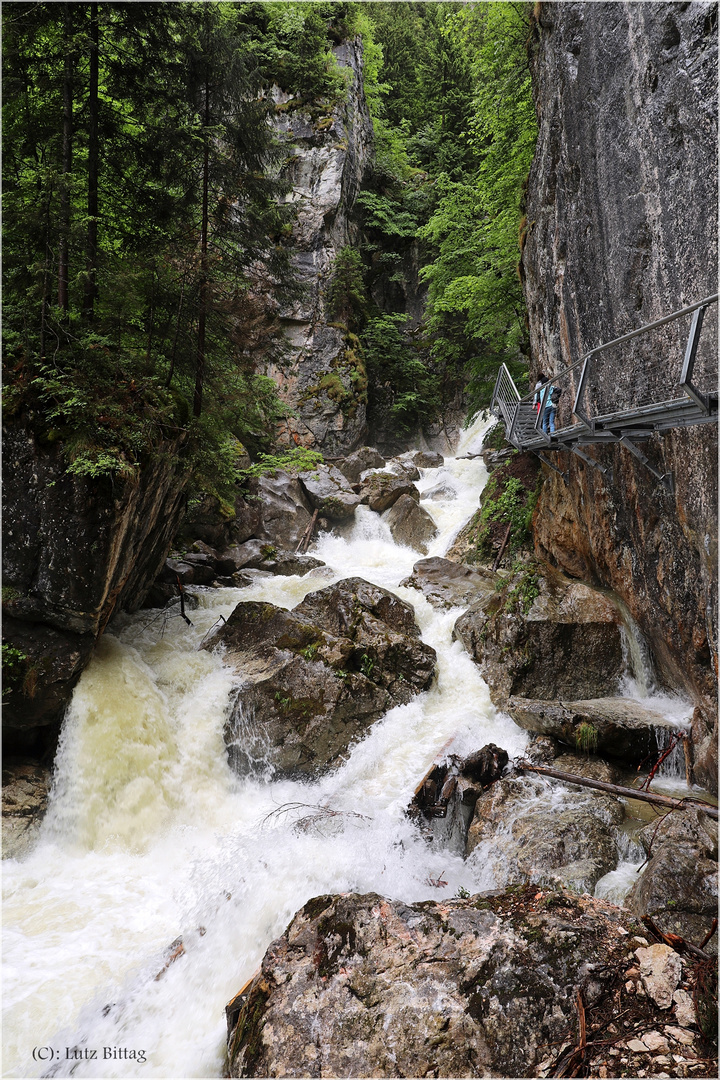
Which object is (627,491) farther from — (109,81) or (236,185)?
(109,81)

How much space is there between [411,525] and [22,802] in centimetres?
1276

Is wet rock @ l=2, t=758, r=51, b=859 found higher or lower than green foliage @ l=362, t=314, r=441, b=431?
lower

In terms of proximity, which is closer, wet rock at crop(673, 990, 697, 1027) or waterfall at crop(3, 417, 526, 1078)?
wet rock at crop(673, 990, 697, 1027)

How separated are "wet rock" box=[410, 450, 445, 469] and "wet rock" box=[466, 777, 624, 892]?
673 inches

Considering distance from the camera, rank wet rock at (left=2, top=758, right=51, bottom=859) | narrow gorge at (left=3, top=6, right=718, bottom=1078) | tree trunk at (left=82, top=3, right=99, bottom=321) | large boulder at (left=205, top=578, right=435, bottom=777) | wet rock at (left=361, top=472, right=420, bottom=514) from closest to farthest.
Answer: narrow gorge at (left=3, top=6, right=718, bottom=1078)
wet rock at (left=2, top=758, right=51, bottom=859)
tree trunk at (left=82, top=3, right=99, bottom=321)
large boulder at (left=205, top=578, right=435, bottom=777)
wet rock at (left=361, top=472, right=420, bottom=514)

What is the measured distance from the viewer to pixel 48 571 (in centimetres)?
711

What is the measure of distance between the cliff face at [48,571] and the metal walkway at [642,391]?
266 inches

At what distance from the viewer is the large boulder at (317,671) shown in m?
8.35

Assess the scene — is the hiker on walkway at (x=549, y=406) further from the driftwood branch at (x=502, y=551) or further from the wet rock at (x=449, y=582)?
the driftwood branch at (x=502, y=551)

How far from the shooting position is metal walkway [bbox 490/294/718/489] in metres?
4.98

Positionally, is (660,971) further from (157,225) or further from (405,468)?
(405,468)

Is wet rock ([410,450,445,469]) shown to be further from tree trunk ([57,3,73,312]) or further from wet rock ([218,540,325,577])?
tree trunk ([57,3,73,312])

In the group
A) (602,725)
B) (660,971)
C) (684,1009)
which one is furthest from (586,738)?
(684,1009)

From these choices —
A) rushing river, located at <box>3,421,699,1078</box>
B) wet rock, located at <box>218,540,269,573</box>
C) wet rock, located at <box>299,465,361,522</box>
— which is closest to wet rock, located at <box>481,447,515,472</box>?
wet rock, located at <box>299,465,361,522</box>
